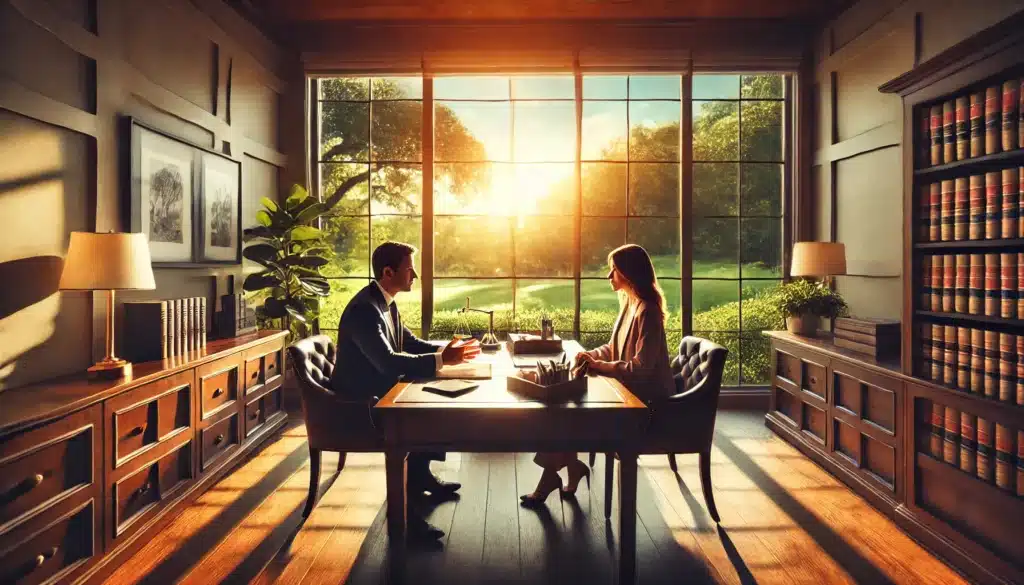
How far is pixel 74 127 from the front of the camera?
3000 millimetres

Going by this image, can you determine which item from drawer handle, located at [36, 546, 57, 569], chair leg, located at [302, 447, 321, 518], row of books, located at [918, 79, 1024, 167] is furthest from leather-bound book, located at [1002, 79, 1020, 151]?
drawer handle, located at [36, 546, 57, 569]

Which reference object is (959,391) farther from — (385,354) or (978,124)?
(385,354)

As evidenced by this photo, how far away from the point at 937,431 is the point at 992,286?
795 millimetres

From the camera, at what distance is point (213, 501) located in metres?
3.46

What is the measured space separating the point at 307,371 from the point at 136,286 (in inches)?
36.2

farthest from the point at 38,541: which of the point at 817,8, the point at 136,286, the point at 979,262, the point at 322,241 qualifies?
the point at 817,8

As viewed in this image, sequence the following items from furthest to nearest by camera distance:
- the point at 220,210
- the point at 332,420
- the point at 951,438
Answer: the point at 220,210, the point at 332,420, the point at 951,438

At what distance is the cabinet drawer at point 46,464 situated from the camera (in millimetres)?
2070

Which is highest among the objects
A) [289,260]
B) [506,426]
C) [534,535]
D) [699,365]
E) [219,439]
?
[289,260]

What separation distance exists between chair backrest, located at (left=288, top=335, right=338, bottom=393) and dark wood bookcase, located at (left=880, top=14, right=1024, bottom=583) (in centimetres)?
312

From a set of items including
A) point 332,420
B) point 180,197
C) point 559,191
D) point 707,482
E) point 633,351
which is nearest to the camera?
point 332,420

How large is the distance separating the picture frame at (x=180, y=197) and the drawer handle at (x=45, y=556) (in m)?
1.90

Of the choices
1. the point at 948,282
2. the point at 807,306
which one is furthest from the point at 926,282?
the point at 807,306

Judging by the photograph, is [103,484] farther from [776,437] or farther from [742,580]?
[776,437]
